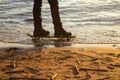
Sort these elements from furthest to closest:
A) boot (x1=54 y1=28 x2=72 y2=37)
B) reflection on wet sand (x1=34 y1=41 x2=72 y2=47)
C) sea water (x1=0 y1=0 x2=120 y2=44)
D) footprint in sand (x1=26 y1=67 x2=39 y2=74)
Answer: sea water (x1=0 y1=0 x2=120 y2=44)
boot (x1=54 y1=28 x2=72 y2=37)
reflection on wet sand (x1=34 y1=41 x2=72 y2=47)
footprint in sand (x1=26 y1=67 x2=39 y2=74)

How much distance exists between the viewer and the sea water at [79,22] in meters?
7.85

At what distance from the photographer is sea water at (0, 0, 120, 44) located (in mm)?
7849

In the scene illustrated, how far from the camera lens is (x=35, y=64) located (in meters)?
5.23

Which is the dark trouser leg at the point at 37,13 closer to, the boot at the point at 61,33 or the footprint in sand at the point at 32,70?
the boot at the point at 61,33

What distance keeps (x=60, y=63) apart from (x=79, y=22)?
15.3 ft

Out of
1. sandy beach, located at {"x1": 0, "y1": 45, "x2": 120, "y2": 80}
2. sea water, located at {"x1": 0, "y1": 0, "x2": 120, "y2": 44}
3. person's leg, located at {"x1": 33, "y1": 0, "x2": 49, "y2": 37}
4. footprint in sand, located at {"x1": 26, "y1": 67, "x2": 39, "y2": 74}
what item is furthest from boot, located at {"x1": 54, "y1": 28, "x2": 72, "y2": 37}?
footprint in sand, located at {"x1": 26, "y1": 67, "x2": 39, "y2": 74}

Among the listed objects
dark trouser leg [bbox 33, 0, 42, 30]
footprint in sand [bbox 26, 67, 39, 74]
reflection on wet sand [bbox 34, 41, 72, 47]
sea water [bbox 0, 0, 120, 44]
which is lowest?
footprint in sand [bbox 26, 67, 39, 74]

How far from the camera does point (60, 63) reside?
5.24m

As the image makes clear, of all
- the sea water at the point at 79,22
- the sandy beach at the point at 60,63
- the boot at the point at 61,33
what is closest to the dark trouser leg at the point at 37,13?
the boot at the point at 61,33

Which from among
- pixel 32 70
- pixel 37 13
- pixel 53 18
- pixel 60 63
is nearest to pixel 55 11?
pixel 53 18

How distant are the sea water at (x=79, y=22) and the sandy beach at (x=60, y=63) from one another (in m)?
1.29

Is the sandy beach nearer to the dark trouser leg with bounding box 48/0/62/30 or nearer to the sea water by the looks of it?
the dark trouser leg with bounding box 48/0/62/30

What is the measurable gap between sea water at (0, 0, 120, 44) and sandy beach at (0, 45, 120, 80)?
4.22 feet

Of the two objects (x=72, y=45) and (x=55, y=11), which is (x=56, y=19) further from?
(x=72, y=45)
